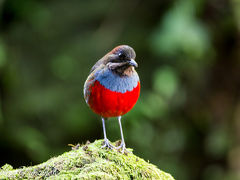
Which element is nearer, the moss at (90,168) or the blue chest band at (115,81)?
the moss at (90,168)

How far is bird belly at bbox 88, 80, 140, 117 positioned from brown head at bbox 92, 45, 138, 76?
0.89ft

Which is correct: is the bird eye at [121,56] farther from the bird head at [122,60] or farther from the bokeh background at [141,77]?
the bokeh background at [141,77]

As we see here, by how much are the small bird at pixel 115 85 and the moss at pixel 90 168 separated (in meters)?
0.64

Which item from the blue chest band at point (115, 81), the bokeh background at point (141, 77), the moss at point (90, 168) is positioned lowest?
the moss at point (90, 168)

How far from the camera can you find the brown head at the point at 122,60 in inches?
192

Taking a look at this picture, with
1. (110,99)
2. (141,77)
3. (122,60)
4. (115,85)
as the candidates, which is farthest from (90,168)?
(141,77)

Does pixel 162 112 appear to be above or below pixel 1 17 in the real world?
below

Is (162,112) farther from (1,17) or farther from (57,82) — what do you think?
(1,17)

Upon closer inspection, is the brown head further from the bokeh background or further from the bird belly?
the bokeh background

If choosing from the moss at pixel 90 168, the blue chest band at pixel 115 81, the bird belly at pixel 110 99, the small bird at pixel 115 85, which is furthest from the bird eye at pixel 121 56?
the moss at pixel 90 168

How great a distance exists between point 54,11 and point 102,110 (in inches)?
196

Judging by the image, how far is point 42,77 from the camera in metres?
8.88

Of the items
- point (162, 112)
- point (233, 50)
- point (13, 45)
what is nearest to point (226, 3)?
point (233, 50)

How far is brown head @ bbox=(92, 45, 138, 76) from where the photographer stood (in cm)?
488
